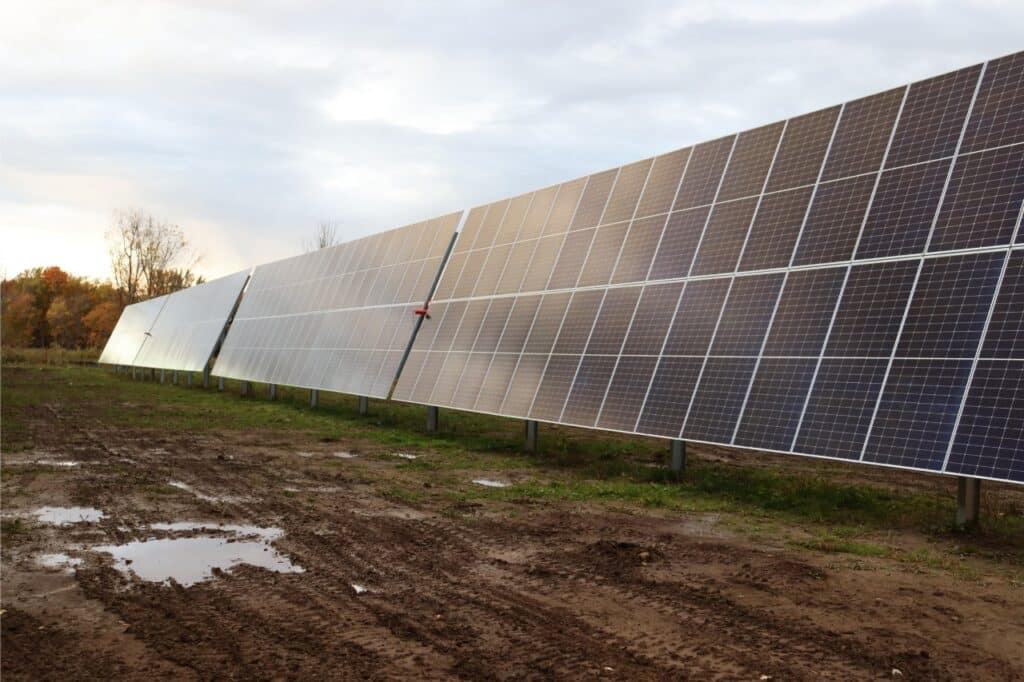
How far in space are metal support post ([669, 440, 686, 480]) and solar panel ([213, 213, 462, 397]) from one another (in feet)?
31.5

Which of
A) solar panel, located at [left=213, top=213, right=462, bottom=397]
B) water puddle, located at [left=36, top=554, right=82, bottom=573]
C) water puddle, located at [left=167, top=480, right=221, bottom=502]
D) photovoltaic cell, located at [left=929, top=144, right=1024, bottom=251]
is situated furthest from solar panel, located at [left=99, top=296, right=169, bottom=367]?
photovoltaic cell, located at [left=929, top=144, right=1024, bottom=251]

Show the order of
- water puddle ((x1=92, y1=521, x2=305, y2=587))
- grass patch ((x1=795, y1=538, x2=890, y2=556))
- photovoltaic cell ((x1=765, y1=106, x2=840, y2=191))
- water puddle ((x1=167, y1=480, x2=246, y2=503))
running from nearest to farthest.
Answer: water puddle ((x1=92, y1=521, x2=305, y2=587)), grass patch ((x1=795, y1=538, x2=890, y2=556)), water puddle ((x1=167, y1=480, x2=246, y2=503)), photovoltaic cell ((x1=765, y1=106, x2=840, y2=191))

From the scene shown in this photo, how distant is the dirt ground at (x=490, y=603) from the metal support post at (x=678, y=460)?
247 centimetres

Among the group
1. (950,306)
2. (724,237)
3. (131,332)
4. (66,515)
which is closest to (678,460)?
(724,237)

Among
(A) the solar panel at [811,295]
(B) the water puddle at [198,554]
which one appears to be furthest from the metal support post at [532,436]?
(B) the water puddle at [198,554]

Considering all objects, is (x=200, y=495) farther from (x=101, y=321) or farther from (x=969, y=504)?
(x=101, y=321)

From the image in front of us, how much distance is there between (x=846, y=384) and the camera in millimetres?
10711

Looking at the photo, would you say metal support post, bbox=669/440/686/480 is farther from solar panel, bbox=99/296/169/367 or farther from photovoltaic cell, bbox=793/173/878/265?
solar panel, bbox=99/296/169/367

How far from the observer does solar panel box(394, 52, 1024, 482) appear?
32.1ft

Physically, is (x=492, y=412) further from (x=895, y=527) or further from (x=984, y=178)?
(x=984, y=178)

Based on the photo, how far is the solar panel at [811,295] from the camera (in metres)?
9.78

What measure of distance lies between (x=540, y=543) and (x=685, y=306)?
5868mm

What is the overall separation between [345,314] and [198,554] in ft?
63.4

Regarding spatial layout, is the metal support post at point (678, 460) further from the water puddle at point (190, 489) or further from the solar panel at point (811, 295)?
the water puddle at point (190, 489)
